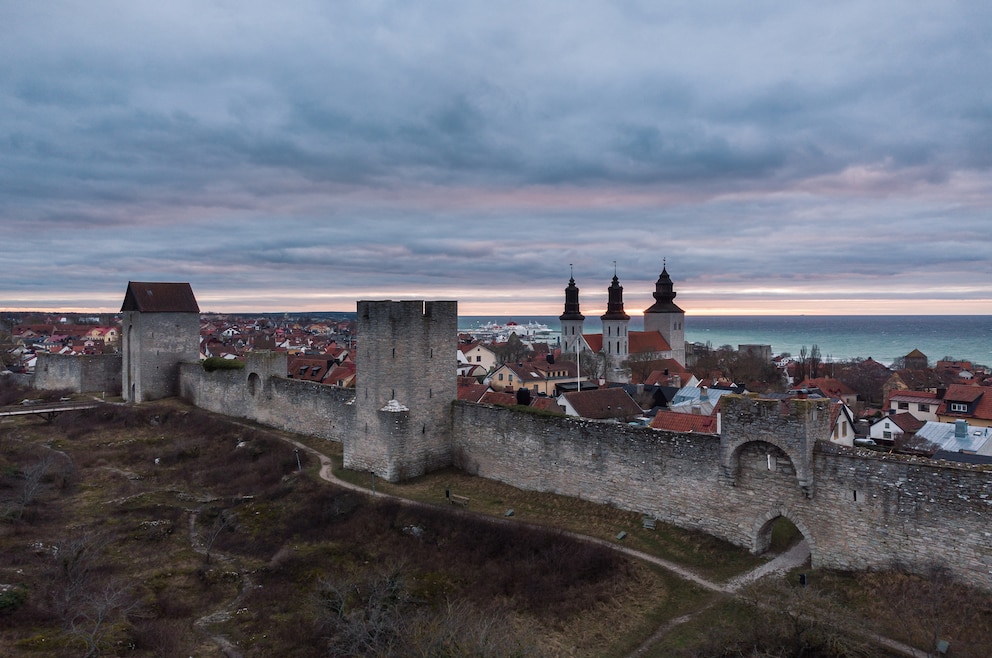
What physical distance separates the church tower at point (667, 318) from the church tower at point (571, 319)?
9.70 m

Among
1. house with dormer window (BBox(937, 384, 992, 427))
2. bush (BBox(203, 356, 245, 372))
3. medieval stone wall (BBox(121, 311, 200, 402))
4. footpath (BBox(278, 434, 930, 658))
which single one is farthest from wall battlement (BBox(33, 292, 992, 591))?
house with dormer window (BBox(937, 384, 992, 427))

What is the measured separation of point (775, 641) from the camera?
1186 cm

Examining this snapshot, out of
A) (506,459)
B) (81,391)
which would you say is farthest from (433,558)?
(81,391)

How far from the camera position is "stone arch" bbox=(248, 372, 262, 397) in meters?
34.0

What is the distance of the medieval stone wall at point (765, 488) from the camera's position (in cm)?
1362

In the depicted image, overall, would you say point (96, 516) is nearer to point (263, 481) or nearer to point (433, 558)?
point (263, 481)

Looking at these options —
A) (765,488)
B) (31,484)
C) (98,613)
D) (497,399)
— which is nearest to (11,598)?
(98,613)

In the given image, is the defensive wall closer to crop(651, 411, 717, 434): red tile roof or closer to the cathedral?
crop(651, 411, 717, 434): red tile roof

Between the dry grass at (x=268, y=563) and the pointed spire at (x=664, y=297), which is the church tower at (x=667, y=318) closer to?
the pointed spire at (x=664, y=297)

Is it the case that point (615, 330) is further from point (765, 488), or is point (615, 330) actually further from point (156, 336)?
point (765, 488)

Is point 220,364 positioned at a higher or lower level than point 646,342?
higher

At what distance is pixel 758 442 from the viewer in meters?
16.4

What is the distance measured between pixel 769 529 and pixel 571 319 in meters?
72.4

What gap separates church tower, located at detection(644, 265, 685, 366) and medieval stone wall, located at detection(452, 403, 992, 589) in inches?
2485
